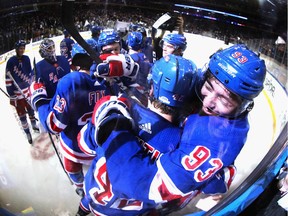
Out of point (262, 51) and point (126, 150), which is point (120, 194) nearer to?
point (126, 150)

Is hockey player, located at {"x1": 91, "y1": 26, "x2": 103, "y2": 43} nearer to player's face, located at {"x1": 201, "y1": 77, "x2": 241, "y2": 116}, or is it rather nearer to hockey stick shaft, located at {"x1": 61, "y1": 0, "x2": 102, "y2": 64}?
hockey stick shaft, located at {"x1": 61, "y1": 0, "x2": 102, "y2": 64}

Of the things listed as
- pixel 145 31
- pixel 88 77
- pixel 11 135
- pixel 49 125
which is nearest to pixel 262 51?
pixel 145 31

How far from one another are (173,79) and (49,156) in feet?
1.15

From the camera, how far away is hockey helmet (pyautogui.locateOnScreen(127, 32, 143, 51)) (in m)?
0.59

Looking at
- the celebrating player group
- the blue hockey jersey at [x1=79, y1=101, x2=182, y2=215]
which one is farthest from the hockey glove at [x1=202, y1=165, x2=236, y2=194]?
the blue hockey jersey at [x1=79, y1=101, x2=182, y2=215]

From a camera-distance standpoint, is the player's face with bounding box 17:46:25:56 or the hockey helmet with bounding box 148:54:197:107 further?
the player's face with bounding box 17:46:25:56

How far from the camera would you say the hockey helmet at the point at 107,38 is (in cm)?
58

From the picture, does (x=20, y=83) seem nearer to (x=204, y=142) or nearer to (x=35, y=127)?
(x=35, y=127)

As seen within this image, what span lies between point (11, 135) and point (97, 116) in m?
0.28

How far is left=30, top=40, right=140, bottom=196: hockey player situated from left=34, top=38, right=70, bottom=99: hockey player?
0.07 feet

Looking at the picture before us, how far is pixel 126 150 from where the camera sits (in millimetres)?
574

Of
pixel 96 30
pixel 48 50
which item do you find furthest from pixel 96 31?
pixel 48 50

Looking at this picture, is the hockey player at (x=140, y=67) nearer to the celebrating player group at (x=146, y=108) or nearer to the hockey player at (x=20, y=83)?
the celebrating player group at (x=146, y=108)

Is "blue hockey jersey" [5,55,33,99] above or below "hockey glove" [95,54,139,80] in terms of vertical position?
below
